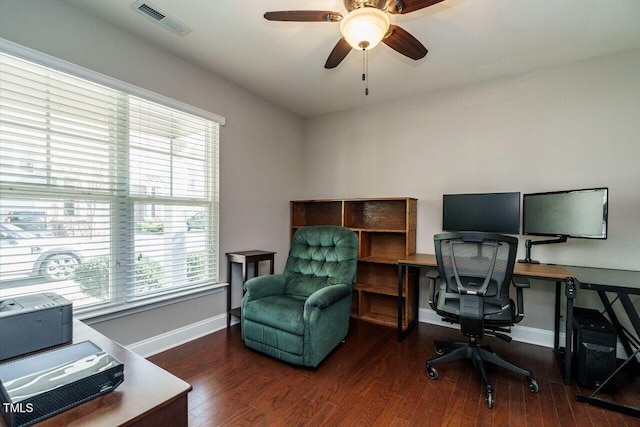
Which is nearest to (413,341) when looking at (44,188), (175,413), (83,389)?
(175,413)

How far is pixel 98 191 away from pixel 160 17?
1356 mm

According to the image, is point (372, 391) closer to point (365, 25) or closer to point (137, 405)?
point (137, 405)

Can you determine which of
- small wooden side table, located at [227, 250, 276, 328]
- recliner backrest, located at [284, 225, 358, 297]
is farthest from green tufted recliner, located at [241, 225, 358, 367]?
small wooden side table, located at [227, 250, 276, 328]

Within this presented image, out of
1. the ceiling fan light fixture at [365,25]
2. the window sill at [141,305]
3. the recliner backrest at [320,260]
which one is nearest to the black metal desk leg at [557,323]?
the recliner backrest at [320,260]

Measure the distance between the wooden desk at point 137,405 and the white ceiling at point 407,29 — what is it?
2201 mm

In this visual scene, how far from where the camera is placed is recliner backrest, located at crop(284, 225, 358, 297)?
2703mm

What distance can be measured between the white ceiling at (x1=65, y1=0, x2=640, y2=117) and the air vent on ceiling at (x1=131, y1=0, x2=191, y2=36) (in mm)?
44

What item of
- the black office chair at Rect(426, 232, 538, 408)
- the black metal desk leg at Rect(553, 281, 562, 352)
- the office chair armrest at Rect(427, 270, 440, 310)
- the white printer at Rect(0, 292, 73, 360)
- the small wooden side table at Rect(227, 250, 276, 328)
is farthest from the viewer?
the small wooden side table at Rect(227, 250, 276, 328)

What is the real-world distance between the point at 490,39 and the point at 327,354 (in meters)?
2.88

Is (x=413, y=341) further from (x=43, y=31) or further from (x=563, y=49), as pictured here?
(x=43, y=31)

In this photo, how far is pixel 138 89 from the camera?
228 centimetres

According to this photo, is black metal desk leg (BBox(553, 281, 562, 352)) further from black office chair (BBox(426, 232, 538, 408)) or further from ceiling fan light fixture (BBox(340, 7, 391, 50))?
ceiling fan light fixture (BBox(340, 7, 391, 50))

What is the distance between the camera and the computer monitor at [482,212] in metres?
2.56

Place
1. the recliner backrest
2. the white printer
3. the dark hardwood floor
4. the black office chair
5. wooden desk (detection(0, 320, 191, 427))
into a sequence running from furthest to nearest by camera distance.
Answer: the recliner backrest, the black office chair, the dark hardwood floor, the white printer, wooden desk (detection(0, 320, 191, 427))
